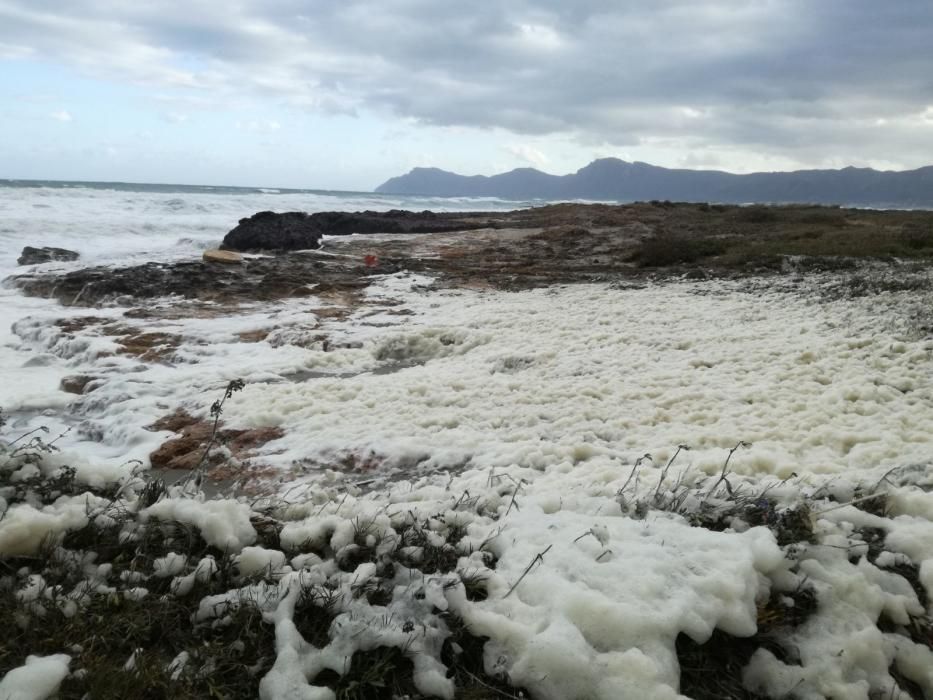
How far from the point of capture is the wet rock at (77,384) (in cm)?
796

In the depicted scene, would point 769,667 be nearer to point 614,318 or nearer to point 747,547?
point 747,547

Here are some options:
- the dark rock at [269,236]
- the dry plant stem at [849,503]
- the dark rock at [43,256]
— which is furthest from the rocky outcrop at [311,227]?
the dry plant stem at [849,503]

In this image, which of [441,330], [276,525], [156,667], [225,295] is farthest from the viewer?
[225,295]

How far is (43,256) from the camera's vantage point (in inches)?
728

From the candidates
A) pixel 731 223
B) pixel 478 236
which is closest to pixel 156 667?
pixel 478 236

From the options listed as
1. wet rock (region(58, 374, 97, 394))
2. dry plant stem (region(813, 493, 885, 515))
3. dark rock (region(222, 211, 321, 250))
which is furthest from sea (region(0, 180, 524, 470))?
dry plant stem (region(813, 493, 885, 515))

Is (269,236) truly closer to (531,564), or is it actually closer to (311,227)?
(311,227)

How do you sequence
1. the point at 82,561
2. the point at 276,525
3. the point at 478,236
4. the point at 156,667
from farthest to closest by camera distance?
the point at 478,236, the point at 276,525, the point at 82,561, the point at 156,667

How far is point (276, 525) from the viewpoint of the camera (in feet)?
12.5

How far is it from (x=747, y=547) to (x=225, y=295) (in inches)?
497

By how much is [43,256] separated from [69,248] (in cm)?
451

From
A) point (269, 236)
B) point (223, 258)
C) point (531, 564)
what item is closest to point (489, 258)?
point (223, 258)

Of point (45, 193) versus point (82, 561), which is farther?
point (45, 193)

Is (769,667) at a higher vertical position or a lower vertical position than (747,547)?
lower
